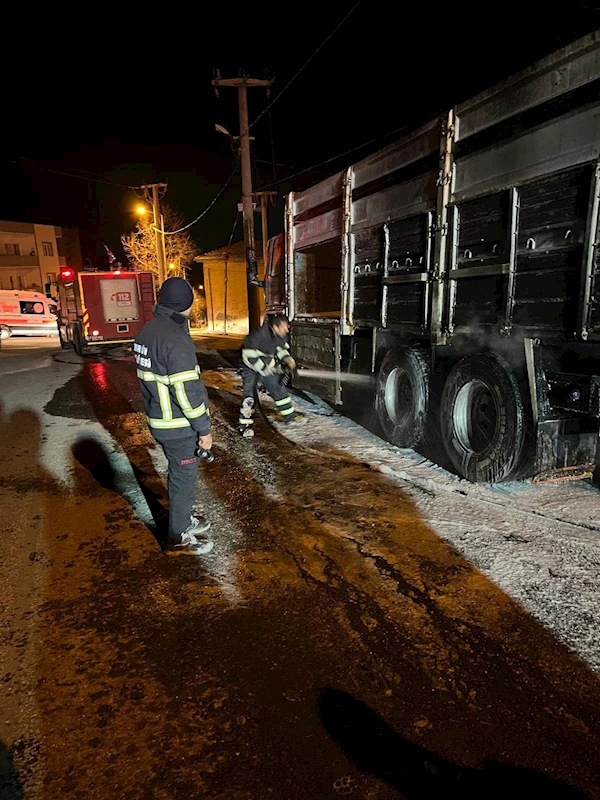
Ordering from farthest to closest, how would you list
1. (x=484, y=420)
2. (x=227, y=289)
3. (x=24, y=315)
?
(x=227, y=289)
(x=24, y=315)
(x=484, y=420)

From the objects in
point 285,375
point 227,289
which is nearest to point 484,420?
point 285,375

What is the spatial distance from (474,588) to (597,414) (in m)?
1.59

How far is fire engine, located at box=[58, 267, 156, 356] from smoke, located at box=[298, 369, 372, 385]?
11.0 m

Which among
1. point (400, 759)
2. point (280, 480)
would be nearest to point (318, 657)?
point (400, 759)

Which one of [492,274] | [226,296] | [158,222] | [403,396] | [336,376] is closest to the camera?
[492,274]

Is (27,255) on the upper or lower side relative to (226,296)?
upper

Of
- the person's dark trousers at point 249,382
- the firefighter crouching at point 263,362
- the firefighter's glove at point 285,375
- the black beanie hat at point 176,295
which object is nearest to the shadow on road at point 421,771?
the black beanie hat at point 176,295

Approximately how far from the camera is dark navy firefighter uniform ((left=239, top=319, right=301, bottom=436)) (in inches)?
264

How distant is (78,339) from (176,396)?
621 inches

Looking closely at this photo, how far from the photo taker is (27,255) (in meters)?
48.6

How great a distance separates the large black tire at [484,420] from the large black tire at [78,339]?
1488 centimetres

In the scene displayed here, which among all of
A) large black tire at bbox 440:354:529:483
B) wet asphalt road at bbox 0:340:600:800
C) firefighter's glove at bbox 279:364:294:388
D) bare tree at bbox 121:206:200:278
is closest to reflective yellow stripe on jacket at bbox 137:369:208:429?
wet asphalt road at bbox 0:340:600:800

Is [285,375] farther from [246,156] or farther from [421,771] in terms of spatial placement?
[246,156]

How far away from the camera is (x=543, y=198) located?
3830 millimetres
